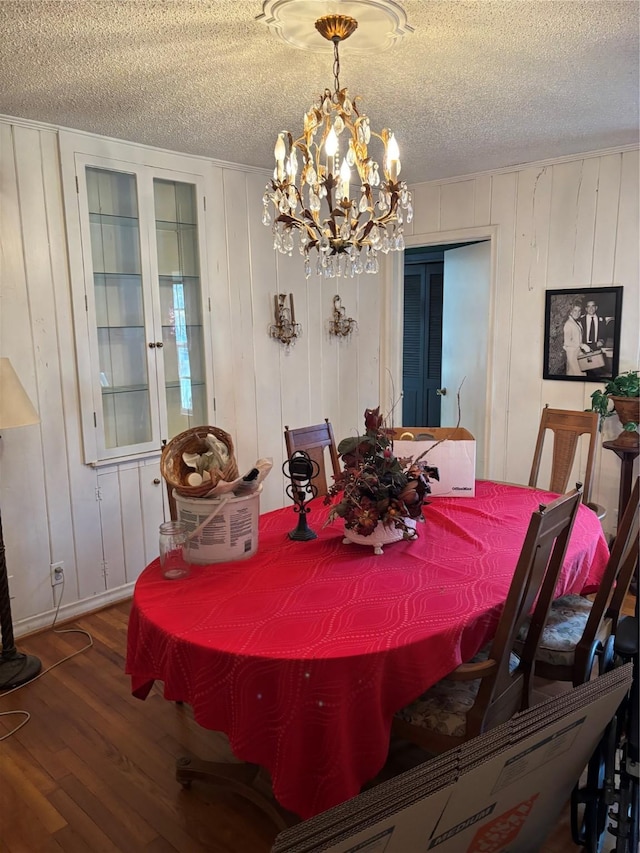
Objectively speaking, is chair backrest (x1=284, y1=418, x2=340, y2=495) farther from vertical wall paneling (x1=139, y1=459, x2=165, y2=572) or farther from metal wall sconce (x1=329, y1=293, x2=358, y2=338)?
metal wall sconce (x1=329, y1=293, x2=358, y2=338)

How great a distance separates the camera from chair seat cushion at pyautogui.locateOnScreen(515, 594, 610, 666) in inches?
80.8

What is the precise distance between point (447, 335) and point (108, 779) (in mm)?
3914

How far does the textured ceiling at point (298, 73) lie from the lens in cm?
201

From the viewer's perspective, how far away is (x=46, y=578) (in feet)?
10.6

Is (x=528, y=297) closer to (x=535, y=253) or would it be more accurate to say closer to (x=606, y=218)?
(x=535, y=253)

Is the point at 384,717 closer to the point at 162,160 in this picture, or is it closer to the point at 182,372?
the point at 182,372

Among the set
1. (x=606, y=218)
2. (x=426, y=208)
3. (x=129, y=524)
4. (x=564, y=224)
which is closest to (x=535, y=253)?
(x=564, y=224)

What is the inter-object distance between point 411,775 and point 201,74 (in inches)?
100

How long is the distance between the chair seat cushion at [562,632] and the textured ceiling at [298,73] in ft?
6.51

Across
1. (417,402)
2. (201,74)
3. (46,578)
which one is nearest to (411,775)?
(201,74)

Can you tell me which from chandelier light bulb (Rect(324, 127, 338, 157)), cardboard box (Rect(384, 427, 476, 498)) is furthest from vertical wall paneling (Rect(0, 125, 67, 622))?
cardboard box (Rect(384, 427, 476, 498))

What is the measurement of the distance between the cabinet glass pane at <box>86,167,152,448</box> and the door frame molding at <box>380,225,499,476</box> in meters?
2.03

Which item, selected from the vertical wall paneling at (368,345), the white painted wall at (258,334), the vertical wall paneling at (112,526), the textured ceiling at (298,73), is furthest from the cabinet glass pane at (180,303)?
the vertical wall paneling at (368,345)

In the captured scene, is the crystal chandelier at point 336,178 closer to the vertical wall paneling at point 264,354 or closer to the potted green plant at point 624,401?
the vertical wall paneling at point 264,354
